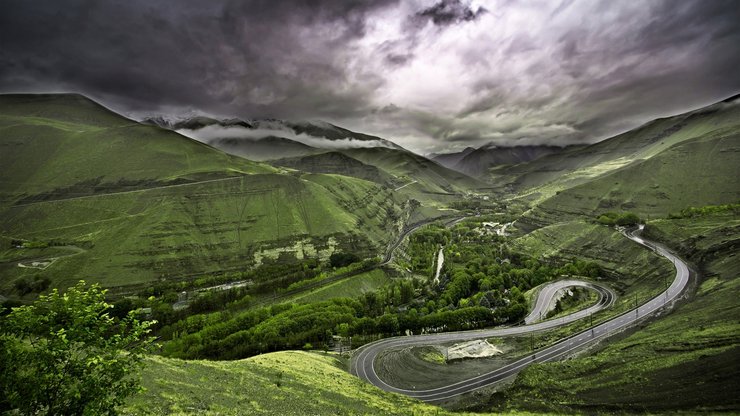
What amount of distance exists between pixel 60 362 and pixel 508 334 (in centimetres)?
8999

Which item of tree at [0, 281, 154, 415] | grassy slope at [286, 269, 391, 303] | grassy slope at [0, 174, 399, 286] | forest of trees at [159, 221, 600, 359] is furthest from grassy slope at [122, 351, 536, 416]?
grassy slope at [0, 174, 399, 286]

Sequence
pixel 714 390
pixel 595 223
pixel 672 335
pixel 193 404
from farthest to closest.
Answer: pixel 595 223
pixel 672 335
pixel 714 390
pixel 193 404

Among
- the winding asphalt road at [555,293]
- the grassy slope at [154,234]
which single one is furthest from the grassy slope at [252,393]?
the grassy slope at [154,234]

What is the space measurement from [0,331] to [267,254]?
549 ft

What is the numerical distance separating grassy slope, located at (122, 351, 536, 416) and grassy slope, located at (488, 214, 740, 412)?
19.4 meters

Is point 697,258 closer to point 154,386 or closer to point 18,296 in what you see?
point 154,386

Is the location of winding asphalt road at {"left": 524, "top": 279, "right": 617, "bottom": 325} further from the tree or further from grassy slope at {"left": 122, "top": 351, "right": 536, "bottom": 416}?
the tree

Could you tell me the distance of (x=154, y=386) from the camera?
2948 centimetres

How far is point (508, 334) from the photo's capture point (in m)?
83.8

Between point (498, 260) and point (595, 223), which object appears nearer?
point (595, 223)

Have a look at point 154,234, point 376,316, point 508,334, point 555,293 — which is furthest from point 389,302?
point 154,234

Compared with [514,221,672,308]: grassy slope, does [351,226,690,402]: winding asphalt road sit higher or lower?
lower

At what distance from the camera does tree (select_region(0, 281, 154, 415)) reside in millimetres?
11742

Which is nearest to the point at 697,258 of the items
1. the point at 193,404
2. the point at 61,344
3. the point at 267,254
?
the point at 193,404
